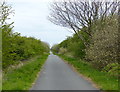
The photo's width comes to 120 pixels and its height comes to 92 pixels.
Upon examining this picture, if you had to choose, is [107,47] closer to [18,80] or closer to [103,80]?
[103,80]

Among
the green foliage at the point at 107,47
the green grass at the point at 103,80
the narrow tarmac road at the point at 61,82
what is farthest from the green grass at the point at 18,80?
the green foliage at the point at 107,47

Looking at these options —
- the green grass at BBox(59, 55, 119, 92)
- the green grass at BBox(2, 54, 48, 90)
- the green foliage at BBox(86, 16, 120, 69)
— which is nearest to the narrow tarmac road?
the green grass at BBox(2, 54, 48, 90)

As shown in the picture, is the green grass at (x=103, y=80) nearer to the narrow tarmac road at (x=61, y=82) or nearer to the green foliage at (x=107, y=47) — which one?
the narrow tarmac road at (x=61, y=82)

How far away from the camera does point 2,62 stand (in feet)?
42.1

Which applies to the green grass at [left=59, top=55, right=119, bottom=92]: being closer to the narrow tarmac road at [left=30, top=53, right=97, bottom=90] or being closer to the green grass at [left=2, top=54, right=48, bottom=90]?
the narrow tarmac road at [left=30, top=53, right=97, bottom=90]

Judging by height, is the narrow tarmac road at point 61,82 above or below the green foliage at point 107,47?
below

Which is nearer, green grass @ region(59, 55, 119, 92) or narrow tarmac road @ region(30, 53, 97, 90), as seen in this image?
green grass @ region(59, 55, 119, 92)

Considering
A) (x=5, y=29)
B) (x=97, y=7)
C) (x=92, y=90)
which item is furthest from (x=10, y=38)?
(x=97, y=7)

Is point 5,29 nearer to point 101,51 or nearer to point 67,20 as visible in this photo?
point 101,51

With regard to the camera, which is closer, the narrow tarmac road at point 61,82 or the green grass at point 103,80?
the green grass at point 103,80

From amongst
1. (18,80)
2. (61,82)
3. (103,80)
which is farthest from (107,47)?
(18,80)

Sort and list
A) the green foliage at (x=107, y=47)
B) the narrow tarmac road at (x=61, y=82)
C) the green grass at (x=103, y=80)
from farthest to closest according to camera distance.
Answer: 1. the green foliage at (x=107, y=47)
2. the narrow tarmac road at (x=61, y=82)
3. the green grass at (x=103, y=80)

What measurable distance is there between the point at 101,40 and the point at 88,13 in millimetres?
9528

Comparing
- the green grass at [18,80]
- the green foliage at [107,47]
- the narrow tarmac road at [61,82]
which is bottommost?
the narrow tarmac road at [61,82]
